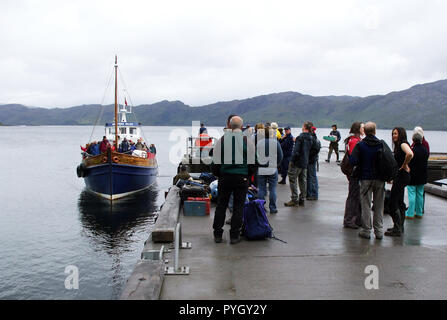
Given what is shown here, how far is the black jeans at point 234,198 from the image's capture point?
6.28m

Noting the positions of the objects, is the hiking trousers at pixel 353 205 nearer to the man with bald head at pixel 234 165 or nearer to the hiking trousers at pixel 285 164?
the man with bald head at pixel 234 165

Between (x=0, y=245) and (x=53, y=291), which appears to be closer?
(x=53, y=291)

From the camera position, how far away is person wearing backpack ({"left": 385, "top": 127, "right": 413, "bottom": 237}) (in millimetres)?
6961

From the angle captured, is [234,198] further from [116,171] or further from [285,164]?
[116,171]

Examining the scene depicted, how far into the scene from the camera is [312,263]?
18.1 ft

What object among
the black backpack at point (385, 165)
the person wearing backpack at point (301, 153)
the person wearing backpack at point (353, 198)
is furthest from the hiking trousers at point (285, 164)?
the black backpack at point (385, 165)

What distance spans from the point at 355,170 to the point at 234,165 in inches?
84.6

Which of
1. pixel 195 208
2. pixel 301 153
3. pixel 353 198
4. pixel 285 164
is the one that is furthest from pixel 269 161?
pixel 285 164

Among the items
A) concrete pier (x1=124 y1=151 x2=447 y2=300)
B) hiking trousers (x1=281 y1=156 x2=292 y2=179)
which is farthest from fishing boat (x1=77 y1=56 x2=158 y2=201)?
concrete pier (x1=124 y1=151 x2=447 y2=300)

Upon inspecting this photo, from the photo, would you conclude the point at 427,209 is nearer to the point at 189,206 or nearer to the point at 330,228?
the point at 330,228

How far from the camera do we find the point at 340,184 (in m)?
13.8
